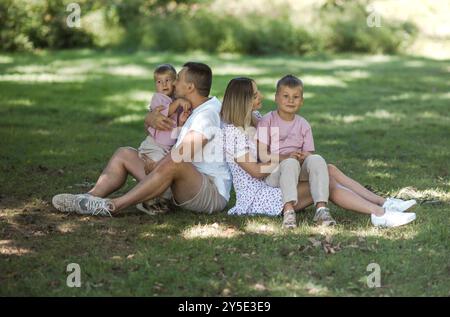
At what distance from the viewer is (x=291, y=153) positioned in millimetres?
6121

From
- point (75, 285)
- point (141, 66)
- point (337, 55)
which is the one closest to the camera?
point (75, 285)

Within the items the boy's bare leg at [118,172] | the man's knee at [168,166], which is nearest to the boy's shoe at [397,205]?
the man's knee at [168,166]

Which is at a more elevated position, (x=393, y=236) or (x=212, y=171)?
(x=212, y=171)

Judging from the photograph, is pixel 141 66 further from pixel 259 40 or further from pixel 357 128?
pixel 357 128

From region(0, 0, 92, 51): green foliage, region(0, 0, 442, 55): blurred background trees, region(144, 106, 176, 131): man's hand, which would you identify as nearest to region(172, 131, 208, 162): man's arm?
region(144, 106, 176, 131): man's hand

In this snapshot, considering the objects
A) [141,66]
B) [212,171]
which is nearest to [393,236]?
[212,171]

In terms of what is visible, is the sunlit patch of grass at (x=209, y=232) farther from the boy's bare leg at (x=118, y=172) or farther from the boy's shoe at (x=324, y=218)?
the boy's bare leg at (x=118, y=172)

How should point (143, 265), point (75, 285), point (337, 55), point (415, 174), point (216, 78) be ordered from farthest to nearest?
point (337, 55) < point (216, 78) < point (415, 174) < point (143, 265) < point (75, 285)

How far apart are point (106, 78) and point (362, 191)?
8744mm

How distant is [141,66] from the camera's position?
1616 centimetres

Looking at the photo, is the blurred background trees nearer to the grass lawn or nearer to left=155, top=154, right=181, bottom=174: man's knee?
the grass lawn

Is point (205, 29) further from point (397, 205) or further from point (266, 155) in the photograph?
point (397, 205)

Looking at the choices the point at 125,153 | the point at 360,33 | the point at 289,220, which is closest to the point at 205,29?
the point at 360,33

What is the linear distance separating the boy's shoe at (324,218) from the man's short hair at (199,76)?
4.40 feet
